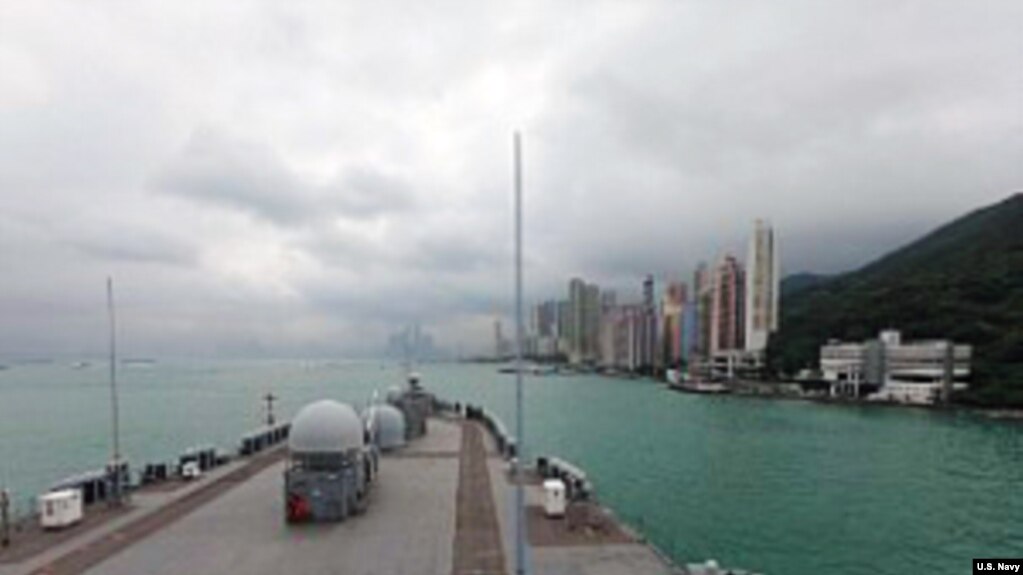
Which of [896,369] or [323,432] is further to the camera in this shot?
[896,369]

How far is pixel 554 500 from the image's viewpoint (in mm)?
32906

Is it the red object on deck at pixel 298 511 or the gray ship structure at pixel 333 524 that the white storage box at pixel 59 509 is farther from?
the red object on deck at pixel 298 511

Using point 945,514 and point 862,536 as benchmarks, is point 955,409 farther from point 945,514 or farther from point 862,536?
point 862,536

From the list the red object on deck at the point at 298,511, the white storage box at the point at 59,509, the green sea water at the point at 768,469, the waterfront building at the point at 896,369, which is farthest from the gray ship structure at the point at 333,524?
the waterfront building at the point at 896,369

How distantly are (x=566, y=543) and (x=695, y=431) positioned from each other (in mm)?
84680

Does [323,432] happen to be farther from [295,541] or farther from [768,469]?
[768,469]

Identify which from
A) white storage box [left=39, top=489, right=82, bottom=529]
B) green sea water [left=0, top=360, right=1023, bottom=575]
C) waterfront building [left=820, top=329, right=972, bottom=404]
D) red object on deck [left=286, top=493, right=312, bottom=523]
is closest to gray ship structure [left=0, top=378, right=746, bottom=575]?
red object on deck [left=286, top=493, right=312, bottom=523]

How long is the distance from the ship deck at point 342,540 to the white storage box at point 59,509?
2.18ft

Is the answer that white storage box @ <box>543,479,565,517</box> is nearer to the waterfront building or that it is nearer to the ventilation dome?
the ventilation dome

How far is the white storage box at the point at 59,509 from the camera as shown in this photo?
3125 centimetres

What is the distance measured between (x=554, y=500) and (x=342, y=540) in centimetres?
863

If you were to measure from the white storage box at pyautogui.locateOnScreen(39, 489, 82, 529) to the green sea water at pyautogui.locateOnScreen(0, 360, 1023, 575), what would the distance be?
27.9 m

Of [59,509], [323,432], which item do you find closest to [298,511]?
[323,432]

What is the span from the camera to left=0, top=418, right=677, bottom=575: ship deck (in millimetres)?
26023
